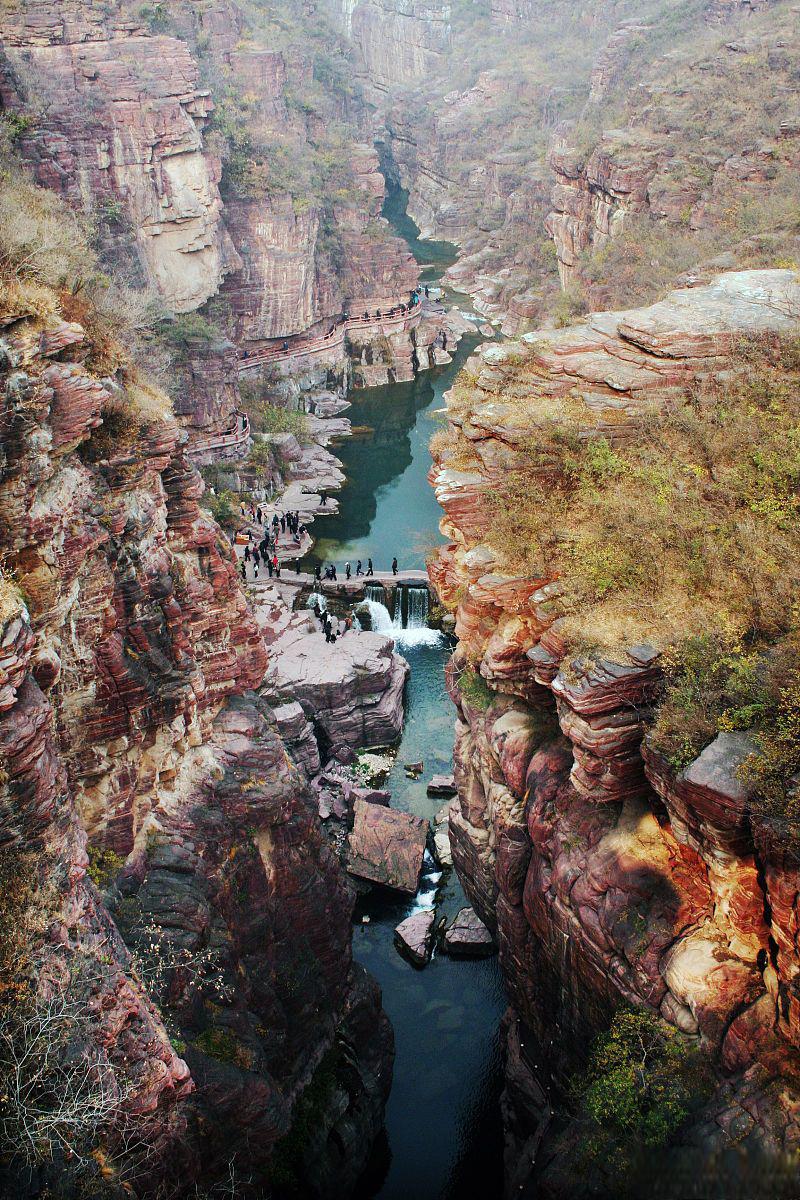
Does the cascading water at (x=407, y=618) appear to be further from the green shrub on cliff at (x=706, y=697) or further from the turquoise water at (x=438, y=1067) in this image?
the green shrub on cliff at (x=706, y=697)

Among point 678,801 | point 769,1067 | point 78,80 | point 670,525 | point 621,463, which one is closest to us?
point 769,1067

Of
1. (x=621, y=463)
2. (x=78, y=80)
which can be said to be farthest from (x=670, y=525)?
(x=78, y=80)

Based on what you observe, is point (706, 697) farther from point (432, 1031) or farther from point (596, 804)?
point (432, 1031)

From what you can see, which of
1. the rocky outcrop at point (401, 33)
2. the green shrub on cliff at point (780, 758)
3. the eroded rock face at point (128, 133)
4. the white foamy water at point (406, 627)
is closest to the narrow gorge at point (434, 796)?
the green shrub on cliff at point (780, 758)

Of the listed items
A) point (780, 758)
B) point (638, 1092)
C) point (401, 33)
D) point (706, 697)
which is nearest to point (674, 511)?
point (706, 697)

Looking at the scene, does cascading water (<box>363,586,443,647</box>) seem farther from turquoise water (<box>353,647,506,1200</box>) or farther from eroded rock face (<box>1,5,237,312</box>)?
eroded rock face (<box>1,5,237,312</box>)

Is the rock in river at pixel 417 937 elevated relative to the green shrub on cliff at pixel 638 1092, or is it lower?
→ lower

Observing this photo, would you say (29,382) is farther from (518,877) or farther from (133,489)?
(518,877)
